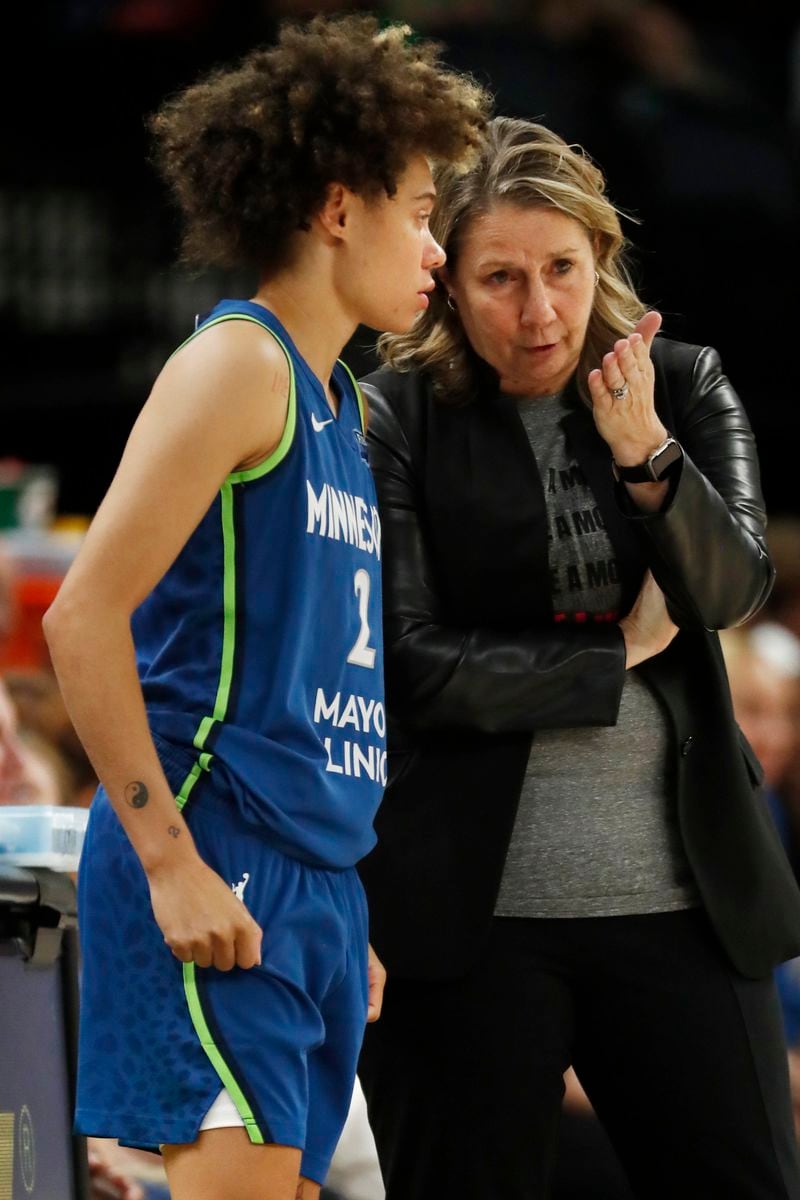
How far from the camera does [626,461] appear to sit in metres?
2.08

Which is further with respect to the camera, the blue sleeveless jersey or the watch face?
the watch face

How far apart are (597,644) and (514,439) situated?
29 cm

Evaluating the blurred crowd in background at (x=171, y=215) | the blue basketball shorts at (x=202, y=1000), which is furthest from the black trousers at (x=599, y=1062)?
the blurred crowd in background at (x=171, y=215)

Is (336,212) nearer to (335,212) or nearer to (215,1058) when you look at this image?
(335,212)

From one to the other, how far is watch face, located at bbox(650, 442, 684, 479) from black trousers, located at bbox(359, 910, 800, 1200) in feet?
1.72

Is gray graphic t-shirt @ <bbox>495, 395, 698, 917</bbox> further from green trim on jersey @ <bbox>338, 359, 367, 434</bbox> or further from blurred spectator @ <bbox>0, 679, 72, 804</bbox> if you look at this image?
blurred spectator @ <bbox>0, 679, 72, 804</bbox>

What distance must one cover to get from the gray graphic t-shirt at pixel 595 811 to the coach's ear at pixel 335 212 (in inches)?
20.1

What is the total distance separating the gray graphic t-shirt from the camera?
218 centimetres

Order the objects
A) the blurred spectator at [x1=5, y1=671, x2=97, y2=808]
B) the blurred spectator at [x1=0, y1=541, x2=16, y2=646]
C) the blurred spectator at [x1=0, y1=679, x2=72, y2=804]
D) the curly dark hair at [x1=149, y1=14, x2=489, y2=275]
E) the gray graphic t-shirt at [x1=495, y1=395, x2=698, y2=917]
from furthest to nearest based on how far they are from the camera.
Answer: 1. the blurred spectator at [x1=0, y1=541, x2=16, y2=646]
2. the blurred spectator at [x1=5, y1=671, x2=97, y2=808]
3. the blurred spectator at [x1=0, y1=679, x2=72, y2=804]
4. the gray graphic t-shirt at [x1=495, y1=395, x2=698, y2=917]
5. the curly dark hair at [x1=149, y1=14, x2=489, y2=275]

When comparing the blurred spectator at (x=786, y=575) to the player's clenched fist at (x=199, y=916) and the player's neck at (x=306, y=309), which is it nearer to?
the player's neck at (x=306, y=309)

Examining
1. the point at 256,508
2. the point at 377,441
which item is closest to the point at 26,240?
the point at 377,441

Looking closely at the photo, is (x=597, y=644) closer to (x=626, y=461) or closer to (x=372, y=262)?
(x=626, y=461)

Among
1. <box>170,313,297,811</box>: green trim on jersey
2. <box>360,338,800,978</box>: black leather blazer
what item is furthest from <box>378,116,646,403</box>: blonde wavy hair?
<box>170,313,297,811</box>: green trim on jersey

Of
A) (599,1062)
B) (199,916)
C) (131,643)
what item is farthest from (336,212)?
(599,1062)
